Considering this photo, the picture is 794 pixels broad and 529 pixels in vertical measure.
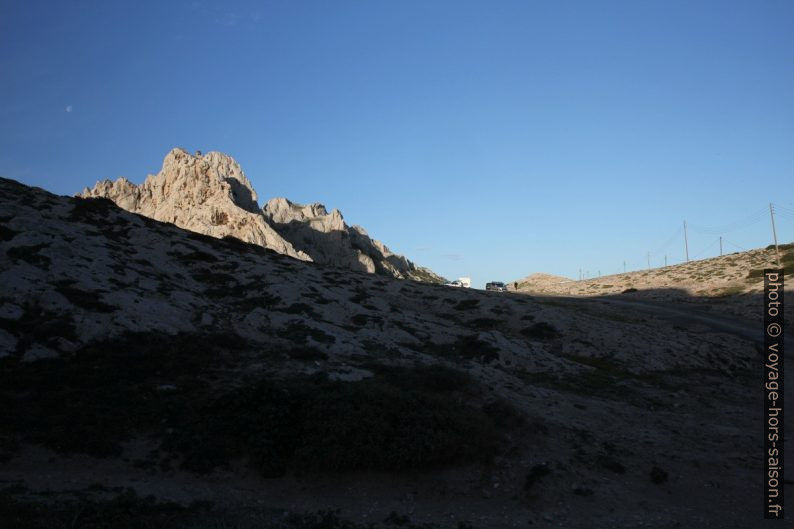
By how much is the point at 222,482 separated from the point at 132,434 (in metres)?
3.87

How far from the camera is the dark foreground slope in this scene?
530 inches

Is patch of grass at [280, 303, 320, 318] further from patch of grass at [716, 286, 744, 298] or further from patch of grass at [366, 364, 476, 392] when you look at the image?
patch of grass at [716, 286, 744, 298]

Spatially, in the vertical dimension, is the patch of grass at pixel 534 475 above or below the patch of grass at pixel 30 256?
below

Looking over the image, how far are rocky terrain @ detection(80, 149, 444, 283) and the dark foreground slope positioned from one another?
83044 mm

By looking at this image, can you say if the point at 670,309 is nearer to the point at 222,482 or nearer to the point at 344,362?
the point at 344,362

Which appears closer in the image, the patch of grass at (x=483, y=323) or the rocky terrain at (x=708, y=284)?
the patch of grass at (x=483, y=323)

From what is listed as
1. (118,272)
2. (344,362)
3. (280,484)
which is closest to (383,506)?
(280,484)

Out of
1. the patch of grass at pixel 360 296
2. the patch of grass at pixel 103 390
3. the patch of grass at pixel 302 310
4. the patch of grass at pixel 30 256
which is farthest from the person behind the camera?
the patch of grass at pixel 360 296

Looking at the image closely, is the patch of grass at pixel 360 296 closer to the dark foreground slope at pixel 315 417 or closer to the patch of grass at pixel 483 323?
the dark foreground slope at pixel 315 417

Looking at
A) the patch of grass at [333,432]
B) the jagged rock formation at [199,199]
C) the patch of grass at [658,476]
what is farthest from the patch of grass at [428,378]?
the jagged rock formation at [199,199]

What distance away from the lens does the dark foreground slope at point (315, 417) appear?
530 inches

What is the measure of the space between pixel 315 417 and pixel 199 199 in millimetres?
121229

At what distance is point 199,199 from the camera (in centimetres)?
12606

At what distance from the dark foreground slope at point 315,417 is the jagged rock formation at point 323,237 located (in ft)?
367
